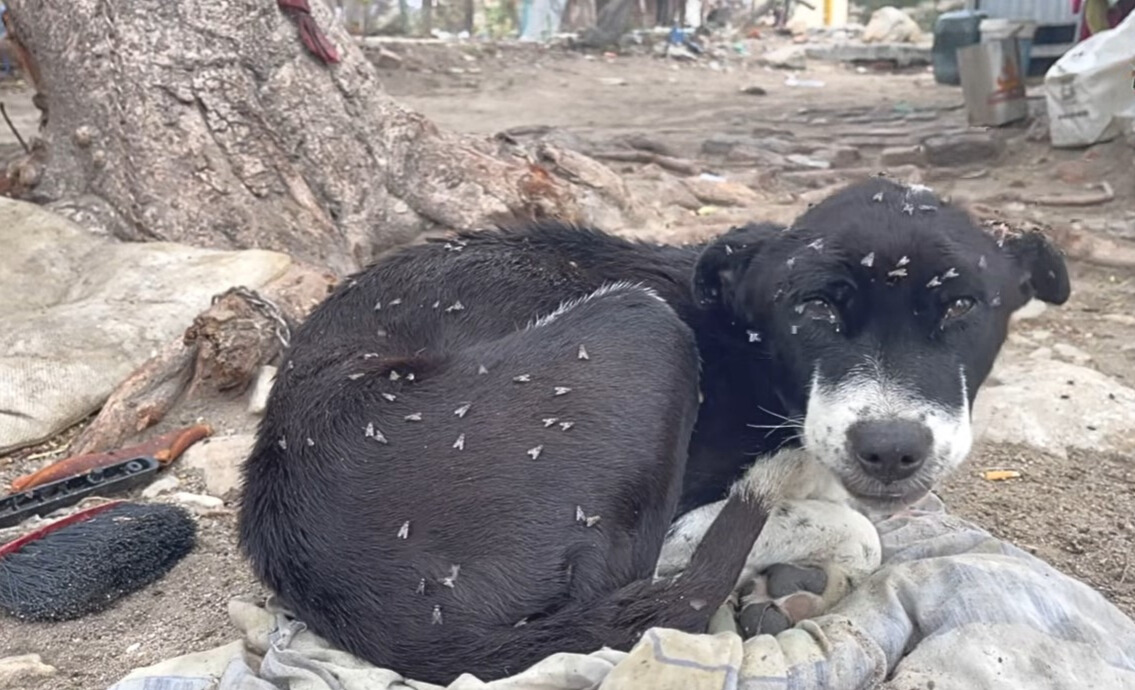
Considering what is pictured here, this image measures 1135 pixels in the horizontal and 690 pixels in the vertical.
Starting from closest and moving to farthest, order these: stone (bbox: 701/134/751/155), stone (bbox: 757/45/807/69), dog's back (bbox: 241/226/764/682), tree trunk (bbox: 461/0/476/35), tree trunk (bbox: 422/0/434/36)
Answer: dog's back (bbox: 241/226/764/682)
stone (bbox: 701/134/751/155)
tree trunk (bbox: 422/0/434/36)
stone (bbox: 757/45/807/69)
tree trunk (bbox: 461/0/476/35)

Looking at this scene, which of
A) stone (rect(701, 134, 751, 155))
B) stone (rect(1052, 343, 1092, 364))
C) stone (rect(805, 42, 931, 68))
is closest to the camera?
stone (rect(1052, 343, 1092, 364))

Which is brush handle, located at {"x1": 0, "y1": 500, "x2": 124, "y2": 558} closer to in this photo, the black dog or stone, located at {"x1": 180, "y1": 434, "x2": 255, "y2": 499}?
stone, located at {"x1": 180, "y1": 434, "x2": 255, "y2": 499}

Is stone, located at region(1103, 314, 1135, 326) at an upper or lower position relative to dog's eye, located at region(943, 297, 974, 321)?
lower

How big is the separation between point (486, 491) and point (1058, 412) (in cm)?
277

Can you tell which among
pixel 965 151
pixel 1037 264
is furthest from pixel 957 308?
pixel 965 151

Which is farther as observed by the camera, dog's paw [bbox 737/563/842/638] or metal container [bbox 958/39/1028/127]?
metal container [bbox 958/39/1028/127]

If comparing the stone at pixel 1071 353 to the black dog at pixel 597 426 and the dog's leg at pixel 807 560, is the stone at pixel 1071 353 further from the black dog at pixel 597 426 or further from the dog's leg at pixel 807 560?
the dog's leg at pixel 807 560

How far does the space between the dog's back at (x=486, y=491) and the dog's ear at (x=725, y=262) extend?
0.14 m

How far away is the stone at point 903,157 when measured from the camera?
9.20 m

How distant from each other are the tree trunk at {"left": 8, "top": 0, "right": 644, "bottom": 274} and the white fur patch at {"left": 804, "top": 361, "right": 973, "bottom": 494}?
133 inches

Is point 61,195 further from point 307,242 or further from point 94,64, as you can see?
point 307,242

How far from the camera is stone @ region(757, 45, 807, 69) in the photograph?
19609 mm

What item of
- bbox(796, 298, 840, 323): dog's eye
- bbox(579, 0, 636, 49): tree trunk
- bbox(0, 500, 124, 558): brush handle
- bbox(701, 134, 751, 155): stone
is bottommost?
bbox(0, 500, 124, 558): brush handle

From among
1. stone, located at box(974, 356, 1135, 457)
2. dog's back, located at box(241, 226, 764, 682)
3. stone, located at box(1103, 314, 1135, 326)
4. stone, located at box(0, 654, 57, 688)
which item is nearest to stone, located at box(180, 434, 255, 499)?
stone, located at box(0, 654, 57, 688)
